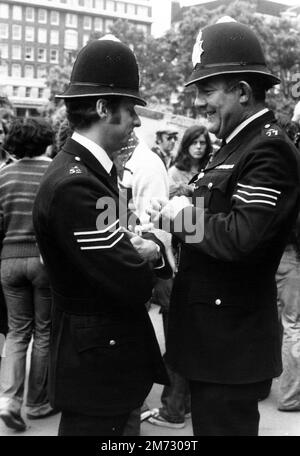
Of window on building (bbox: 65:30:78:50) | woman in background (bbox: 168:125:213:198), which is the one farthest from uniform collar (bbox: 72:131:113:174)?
window on building (bbox: 65:30:78:50)

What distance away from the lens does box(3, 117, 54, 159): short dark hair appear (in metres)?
3.94

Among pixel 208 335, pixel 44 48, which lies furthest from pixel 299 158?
pixel 44 48

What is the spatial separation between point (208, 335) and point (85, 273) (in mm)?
515

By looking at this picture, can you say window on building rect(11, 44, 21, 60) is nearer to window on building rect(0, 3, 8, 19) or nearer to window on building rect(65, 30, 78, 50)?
window on building rect(0, 3, 8, 19)

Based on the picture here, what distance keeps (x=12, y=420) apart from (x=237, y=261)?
2446mm

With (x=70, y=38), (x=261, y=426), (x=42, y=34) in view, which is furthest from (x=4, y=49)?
(x=261, y=426)

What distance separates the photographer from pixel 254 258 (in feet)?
6.81

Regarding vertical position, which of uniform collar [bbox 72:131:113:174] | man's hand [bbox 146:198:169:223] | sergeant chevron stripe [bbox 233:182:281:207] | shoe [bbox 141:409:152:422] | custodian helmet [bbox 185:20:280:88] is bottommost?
shoe [bbox 141:409:152:422]

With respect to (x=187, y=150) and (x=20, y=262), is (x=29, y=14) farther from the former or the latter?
(x=20, y=262)

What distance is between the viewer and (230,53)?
7.11ft

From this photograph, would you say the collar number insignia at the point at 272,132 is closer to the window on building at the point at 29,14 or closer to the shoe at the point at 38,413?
the shoe at the point at 38,413

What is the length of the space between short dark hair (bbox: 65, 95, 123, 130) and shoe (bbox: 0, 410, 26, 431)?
92.7 inches

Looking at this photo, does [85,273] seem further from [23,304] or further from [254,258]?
[23,304]

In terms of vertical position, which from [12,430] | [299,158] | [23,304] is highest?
[299,158]
